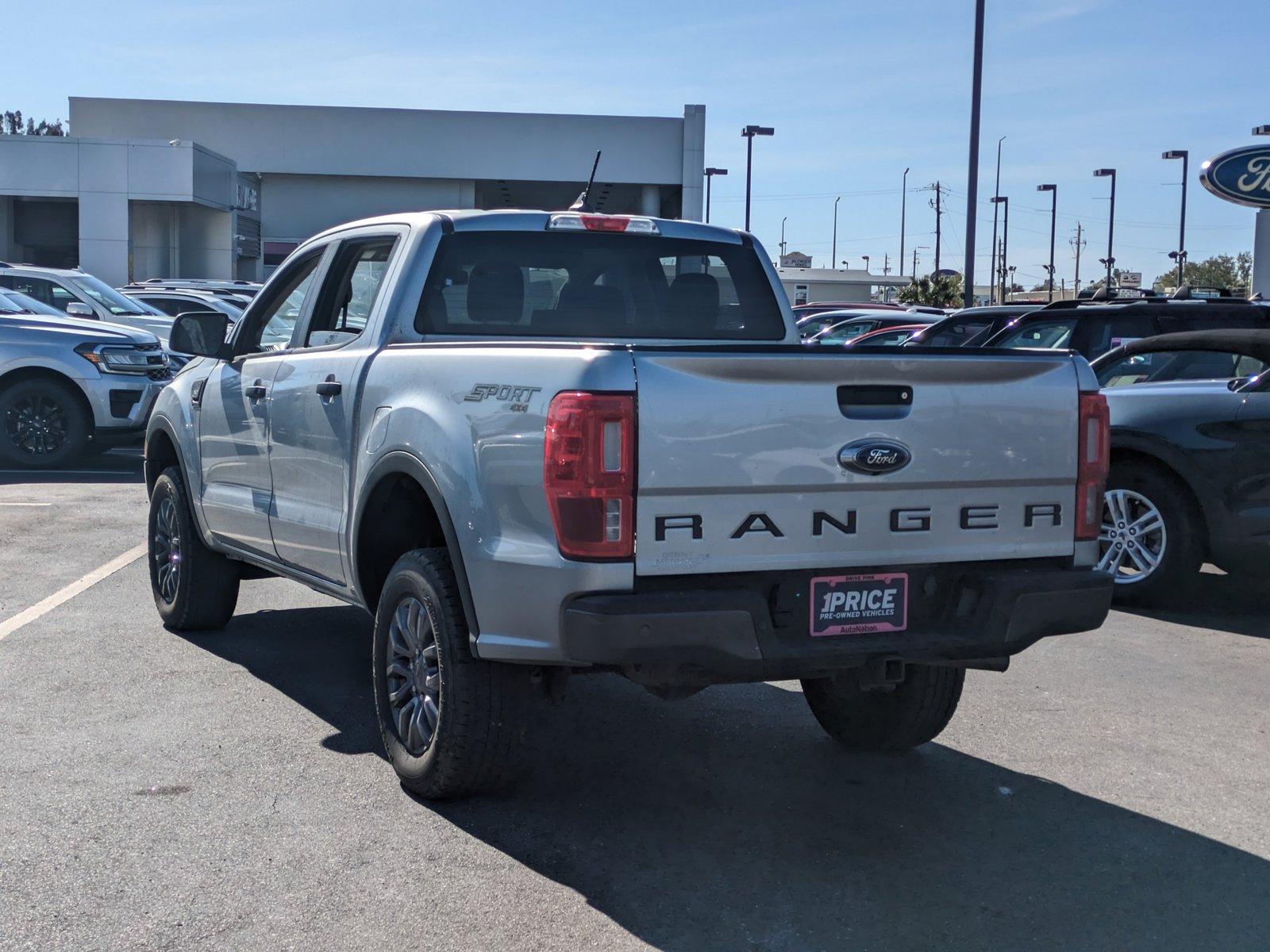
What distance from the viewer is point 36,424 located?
14672 mm

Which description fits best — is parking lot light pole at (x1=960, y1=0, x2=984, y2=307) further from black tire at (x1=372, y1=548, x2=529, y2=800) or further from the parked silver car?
black tire at (x1=372, y1=548, x2=529, y2=800)

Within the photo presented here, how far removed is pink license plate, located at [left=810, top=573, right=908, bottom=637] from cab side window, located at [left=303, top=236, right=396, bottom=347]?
2341 mm

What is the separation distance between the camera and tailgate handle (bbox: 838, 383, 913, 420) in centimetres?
441

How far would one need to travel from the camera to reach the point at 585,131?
53.7m

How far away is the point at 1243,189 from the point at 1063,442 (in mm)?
16650

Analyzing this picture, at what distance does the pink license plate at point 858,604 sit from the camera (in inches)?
175

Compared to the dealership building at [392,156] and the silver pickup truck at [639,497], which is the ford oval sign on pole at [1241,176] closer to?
the silver pickup truck at [639,497]

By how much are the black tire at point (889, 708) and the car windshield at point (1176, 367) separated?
4.00 meters

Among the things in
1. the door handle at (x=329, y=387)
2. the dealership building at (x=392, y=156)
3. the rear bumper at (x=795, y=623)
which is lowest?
the rear bumper at (x=795, y=623)

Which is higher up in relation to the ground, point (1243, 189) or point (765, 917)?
point (1243, 189)

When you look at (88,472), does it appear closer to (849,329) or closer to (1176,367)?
(1176,367)

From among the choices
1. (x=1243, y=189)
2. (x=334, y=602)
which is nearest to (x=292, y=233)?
(x=1243, y=189)

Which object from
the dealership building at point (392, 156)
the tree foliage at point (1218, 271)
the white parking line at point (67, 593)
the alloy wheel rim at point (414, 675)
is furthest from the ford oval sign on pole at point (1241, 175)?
the tree foliage at point (1218, 271)

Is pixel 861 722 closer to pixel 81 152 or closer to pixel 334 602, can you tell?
pixel 334 602
